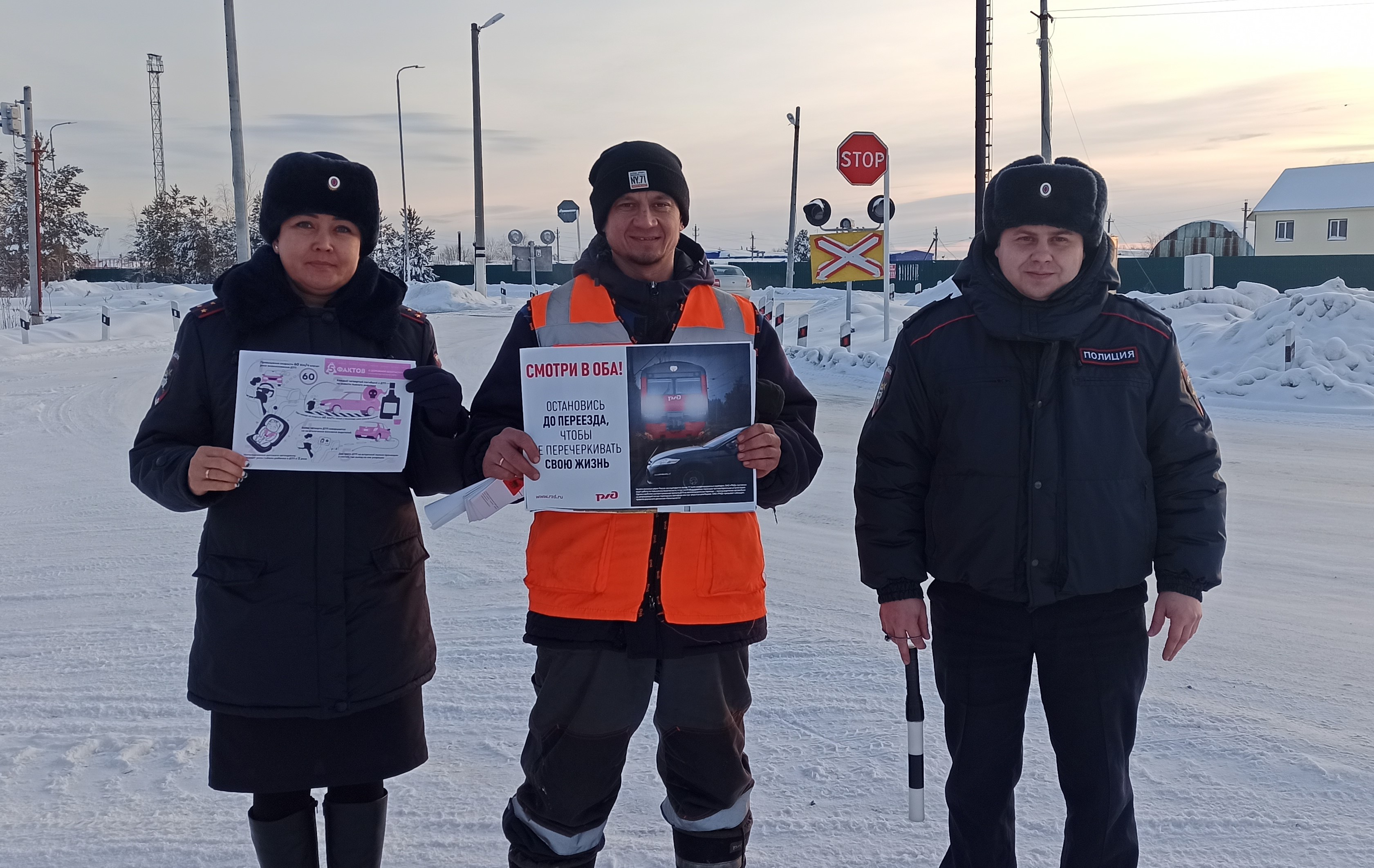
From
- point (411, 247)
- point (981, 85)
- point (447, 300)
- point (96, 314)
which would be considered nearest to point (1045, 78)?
point (981, 85)

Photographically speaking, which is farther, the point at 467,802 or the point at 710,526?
the point at 467,802

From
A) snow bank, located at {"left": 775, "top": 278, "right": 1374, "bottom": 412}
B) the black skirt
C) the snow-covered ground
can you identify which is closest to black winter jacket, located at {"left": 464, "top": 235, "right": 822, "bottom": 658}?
the black skirt

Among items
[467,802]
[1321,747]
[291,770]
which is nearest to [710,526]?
[291,770]

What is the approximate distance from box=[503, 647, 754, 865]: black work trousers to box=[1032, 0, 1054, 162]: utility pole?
2772cm

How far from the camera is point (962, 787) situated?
8.96 feet

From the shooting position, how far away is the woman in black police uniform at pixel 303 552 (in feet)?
8.42

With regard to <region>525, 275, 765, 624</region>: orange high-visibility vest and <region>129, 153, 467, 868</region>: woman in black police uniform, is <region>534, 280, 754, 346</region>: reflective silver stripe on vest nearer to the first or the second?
<region>525, 275, 765, 624</region>: orange high-visibility vest

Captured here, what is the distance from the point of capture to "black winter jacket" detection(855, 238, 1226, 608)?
8.46ft

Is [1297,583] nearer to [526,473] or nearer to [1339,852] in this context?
[1339,852]

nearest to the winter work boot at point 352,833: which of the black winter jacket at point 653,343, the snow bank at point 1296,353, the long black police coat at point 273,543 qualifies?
the long black police coat at point 273,543

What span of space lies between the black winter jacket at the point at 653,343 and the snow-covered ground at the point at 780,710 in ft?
2.76

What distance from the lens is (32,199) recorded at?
2909cm

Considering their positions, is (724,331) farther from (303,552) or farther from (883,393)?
(303,552)

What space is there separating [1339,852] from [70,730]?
4.27 metres
